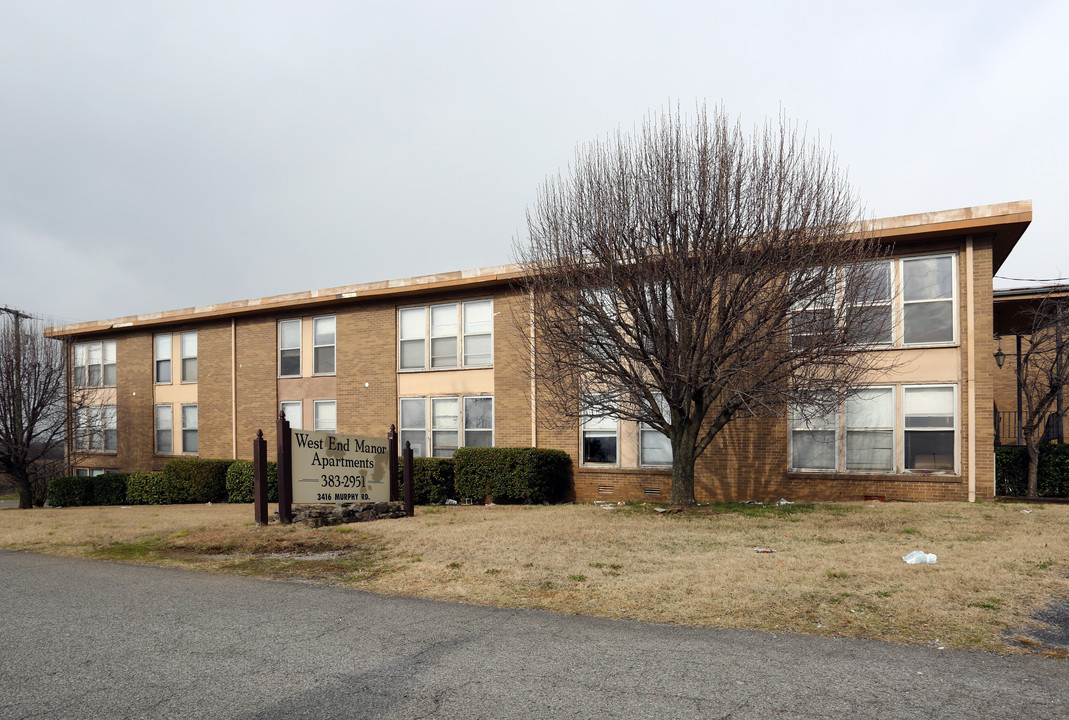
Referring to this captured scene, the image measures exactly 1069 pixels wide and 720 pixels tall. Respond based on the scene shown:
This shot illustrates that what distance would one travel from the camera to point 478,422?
68.0 ft

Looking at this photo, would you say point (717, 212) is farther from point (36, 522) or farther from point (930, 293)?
point (36, 522)

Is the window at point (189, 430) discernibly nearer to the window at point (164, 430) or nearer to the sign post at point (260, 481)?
the window at point (164, 430)

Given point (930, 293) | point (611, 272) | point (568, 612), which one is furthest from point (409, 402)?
point (568, 612)

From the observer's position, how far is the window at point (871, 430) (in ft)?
51.6

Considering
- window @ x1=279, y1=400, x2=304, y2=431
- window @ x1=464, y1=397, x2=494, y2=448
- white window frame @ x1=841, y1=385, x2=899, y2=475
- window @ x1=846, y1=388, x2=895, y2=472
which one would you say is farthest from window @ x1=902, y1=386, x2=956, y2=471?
window @ x1=279, y1=400, x2=304, y2=431

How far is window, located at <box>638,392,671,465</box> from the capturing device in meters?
18.1

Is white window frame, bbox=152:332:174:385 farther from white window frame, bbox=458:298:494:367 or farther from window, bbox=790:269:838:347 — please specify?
window, bbox=790:269:838:347

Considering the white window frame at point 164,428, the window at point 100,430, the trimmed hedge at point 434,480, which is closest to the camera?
the trimmed hedge at point 434,480

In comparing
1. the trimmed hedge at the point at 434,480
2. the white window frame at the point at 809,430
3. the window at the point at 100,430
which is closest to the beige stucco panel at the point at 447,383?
the trimmed hedge at the point at 434,480

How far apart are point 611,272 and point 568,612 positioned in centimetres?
752

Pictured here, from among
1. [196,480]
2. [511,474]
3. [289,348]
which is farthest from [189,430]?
[511,474]

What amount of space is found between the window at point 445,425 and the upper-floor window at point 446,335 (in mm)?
1018

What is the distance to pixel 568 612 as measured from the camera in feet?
22.6

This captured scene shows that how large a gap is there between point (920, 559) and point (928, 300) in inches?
338
